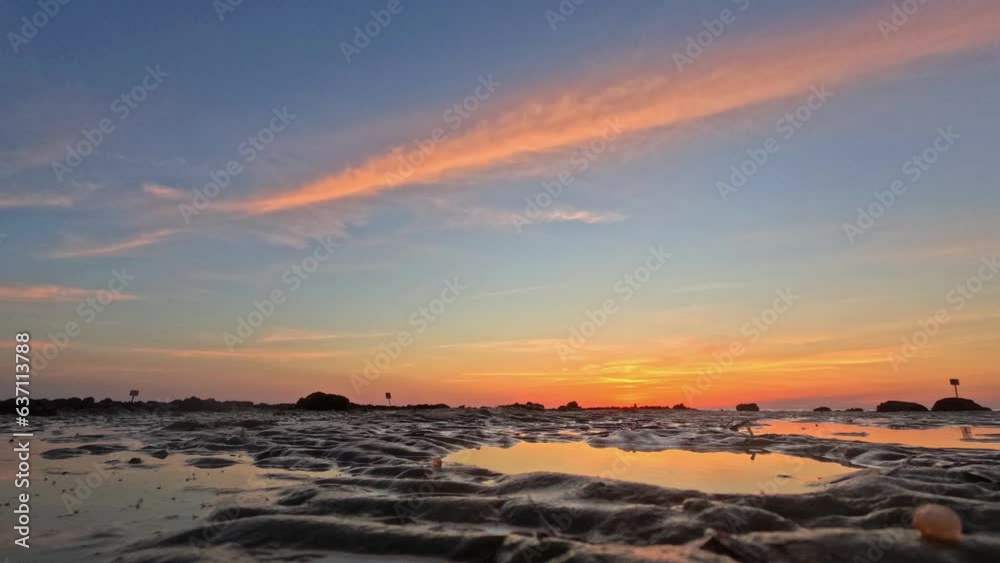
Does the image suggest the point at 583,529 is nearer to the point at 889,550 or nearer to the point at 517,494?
the point at 517,494

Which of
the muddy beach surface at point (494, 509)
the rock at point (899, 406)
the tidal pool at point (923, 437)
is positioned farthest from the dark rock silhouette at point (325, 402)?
the rock at point (899, 406)

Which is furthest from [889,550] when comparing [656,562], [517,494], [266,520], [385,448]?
[385,448]

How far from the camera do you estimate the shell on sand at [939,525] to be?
4.45 meters

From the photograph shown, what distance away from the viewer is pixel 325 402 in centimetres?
4625

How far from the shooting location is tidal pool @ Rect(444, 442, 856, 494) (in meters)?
7.37

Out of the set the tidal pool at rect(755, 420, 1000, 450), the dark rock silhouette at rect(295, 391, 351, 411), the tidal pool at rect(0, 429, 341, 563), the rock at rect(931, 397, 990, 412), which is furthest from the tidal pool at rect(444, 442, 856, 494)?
the rock at rect(931, 397, 990, 412)

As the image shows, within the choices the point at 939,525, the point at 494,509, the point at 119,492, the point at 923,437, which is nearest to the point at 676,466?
the point at 494,509

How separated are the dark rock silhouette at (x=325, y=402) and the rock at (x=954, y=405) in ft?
167

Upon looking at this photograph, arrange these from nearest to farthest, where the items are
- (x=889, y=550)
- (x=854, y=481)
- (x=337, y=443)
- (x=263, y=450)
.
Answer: (x=889, y=550)
(x=854, y=481)
(x=263, y=450)
(x=337, y=443)

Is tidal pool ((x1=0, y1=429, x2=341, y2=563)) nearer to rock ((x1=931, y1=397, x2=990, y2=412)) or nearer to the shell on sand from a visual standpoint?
the shell on sand

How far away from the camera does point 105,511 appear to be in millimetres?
5766

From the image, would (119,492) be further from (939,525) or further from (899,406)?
(899,406)

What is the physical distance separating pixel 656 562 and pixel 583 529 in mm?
1336

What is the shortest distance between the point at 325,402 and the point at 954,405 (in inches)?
2112
